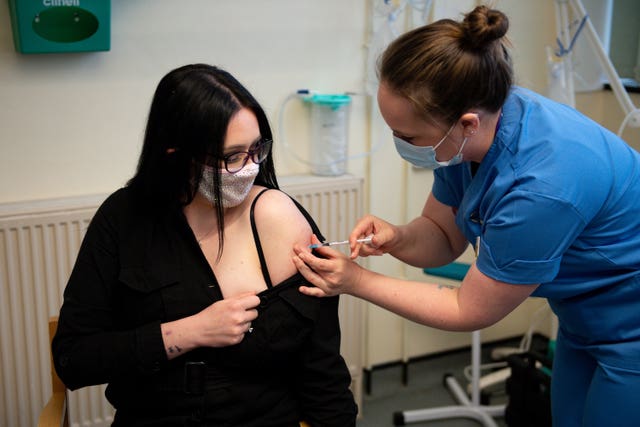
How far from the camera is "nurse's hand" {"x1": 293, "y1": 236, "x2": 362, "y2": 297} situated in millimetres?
1336

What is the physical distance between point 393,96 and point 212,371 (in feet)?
2.19

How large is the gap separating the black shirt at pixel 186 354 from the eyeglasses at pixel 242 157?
0.59 ft

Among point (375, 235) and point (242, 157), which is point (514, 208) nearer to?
point (375, 235)

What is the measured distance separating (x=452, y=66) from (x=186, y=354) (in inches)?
30.7

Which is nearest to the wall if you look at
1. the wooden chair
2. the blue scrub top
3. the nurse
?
the wooden chair

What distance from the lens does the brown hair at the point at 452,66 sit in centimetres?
120

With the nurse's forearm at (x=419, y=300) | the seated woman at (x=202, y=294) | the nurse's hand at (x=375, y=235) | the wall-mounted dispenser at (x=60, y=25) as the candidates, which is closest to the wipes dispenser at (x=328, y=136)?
the wall-mounted dispenser at (x=60, y=25)

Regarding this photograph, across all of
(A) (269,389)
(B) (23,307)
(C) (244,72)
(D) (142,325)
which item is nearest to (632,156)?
(A) (269,389)

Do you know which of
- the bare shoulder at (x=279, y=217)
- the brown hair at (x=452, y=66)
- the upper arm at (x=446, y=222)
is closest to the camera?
the brown hair at (x=452, y=66)

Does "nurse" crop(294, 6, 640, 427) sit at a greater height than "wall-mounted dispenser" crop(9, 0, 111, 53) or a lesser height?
lesser

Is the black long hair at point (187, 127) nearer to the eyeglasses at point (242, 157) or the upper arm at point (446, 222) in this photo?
the eyeglasses at point (242, 157)

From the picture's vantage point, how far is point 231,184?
1.37 metres

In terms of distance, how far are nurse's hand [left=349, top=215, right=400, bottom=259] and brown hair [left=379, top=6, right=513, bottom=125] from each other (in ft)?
1.22

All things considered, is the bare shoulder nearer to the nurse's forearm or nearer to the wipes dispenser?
the nurse's forearm
